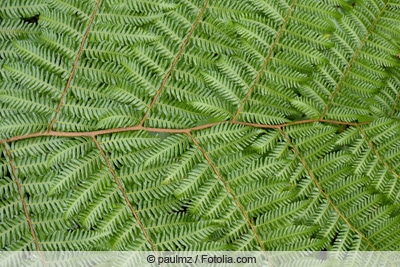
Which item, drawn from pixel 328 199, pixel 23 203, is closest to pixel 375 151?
pixel 328 199

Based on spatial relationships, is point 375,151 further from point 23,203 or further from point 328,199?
point 23,203

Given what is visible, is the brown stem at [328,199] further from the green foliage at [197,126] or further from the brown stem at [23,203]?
the brown stem at [23,203]

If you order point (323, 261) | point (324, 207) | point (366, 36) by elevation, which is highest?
point (366, 36)

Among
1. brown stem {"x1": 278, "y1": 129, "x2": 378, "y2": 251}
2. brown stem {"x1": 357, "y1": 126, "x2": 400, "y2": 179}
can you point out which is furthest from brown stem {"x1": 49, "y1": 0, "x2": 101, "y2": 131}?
brown stem {"x1": 357, "y1": 126, "x2": 400, "y2": 179}

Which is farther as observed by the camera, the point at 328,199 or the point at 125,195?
the point at 328,199

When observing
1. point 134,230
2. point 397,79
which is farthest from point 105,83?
point 397,79

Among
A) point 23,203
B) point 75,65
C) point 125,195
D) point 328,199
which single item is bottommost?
point 23,203

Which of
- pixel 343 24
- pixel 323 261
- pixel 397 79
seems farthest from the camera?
pixel 397 79

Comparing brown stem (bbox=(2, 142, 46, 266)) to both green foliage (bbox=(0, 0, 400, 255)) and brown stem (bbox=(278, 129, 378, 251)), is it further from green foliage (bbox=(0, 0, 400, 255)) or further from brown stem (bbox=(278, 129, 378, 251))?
brown stem (bbox=(278, 129, 378, 251))

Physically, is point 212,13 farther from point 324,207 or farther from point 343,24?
point 324,207
